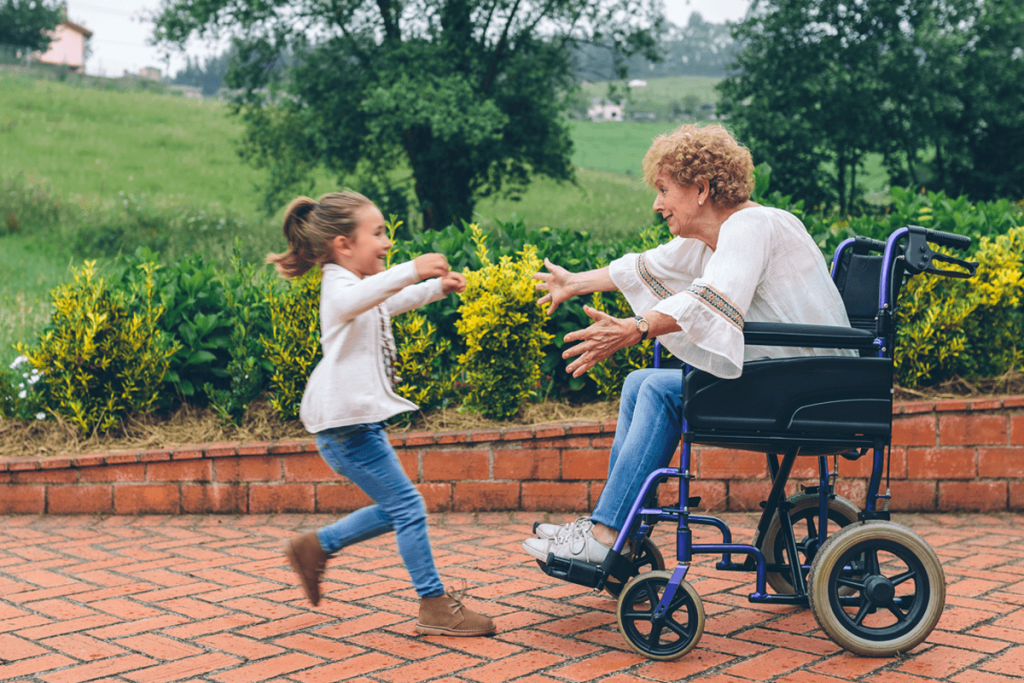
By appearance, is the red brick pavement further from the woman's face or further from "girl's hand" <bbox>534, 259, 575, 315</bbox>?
the woman's face

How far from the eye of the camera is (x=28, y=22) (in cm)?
5309

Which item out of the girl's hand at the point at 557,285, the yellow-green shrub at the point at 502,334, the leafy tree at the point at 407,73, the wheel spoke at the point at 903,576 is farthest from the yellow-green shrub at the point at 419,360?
the leafy tree at the point at 407,73

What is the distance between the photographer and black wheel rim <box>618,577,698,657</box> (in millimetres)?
2688

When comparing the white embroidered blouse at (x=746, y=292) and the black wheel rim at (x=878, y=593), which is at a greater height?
the white embroidered blouse at (x=746, y=292)

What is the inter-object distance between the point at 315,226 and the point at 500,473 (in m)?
1.98

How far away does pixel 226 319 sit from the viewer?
197 inches

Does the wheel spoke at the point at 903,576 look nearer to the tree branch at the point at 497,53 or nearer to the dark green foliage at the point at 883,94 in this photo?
the tree branch at the point at 497,53

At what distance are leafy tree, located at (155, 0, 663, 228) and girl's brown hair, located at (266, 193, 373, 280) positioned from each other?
13.4 m

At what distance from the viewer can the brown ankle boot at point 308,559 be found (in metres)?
2.99

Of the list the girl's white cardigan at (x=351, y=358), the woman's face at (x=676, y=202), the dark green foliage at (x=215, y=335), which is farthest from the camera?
the dark green foliage at (x=215, y=335)

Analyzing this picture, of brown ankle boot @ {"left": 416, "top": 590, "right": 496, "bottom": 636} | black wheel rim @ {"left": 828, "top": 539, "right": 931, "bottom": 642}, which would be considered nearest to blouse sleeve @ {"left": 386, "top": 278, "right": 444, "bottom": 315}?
brown ankle boot @ {"left": 416, "top": 590, "right": 496, "bottom": 636}

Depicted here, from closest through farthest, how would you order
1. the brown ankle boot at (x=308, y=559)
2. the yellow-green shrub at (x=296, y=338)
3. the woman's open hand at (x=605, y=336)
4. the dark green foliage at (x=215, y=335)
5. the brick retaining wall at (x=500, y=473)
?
the woman's open hand at (x=605, y=336) < the brown ankle boot at (x=308, y=559) < the brick retaining wall at (x=500, y=473) < the yellow-green shrub at (x=296, y=338) < the dark green foliage at (x=215, y=335)

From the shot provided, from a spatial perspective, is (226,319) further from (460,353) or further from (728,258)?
(728,258)

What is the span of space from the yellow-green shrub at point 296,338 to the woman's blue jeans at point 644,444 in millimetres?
2256
